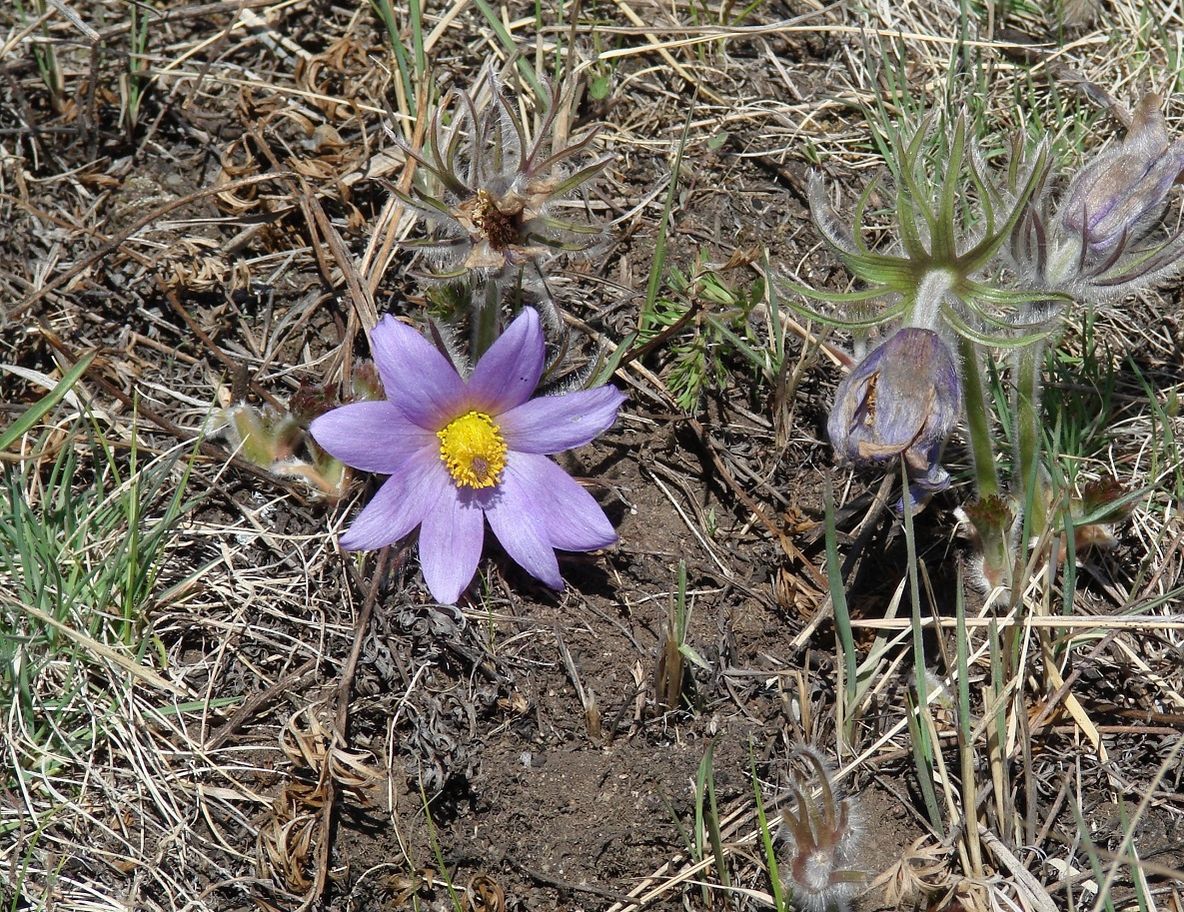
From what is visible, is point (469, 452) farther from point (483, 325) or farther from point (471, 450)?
point (483, 325)

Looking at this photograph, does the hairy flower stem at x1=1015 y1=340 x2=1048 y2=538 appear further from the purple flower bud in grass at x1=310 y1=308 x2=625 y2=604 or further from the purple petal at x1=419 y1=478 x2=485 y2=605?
the purple petal at x1=419 y1=478 x2=485 y2=605

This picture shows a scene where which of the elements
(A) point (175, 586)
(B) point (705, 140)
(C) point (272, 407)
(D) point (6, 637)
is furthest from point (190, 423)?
(B) point (705, 140)

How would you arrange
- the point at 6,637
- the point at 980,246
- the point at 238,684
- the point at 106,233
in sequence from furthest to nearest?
the point at 106,233, the point at 238,684, the point at 6,637, the point at 980,246

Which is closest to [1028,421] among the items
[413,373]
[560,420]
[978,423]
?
[978,423]

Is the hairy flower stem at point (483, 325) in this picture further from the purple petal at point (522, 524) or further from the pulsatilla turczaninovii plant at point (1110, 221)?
the pulsatilla turczaninovii plant at point (1110, 221)

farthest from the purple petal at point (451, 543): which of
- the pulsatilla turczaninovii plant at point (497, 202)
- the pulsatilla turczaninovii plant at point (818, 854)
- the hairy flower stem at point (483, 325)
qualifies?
the pulsatilla turczaninovii plant at point (818, 854)

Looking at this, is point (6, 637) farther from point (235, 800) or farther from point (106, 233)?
point (106, 233)
